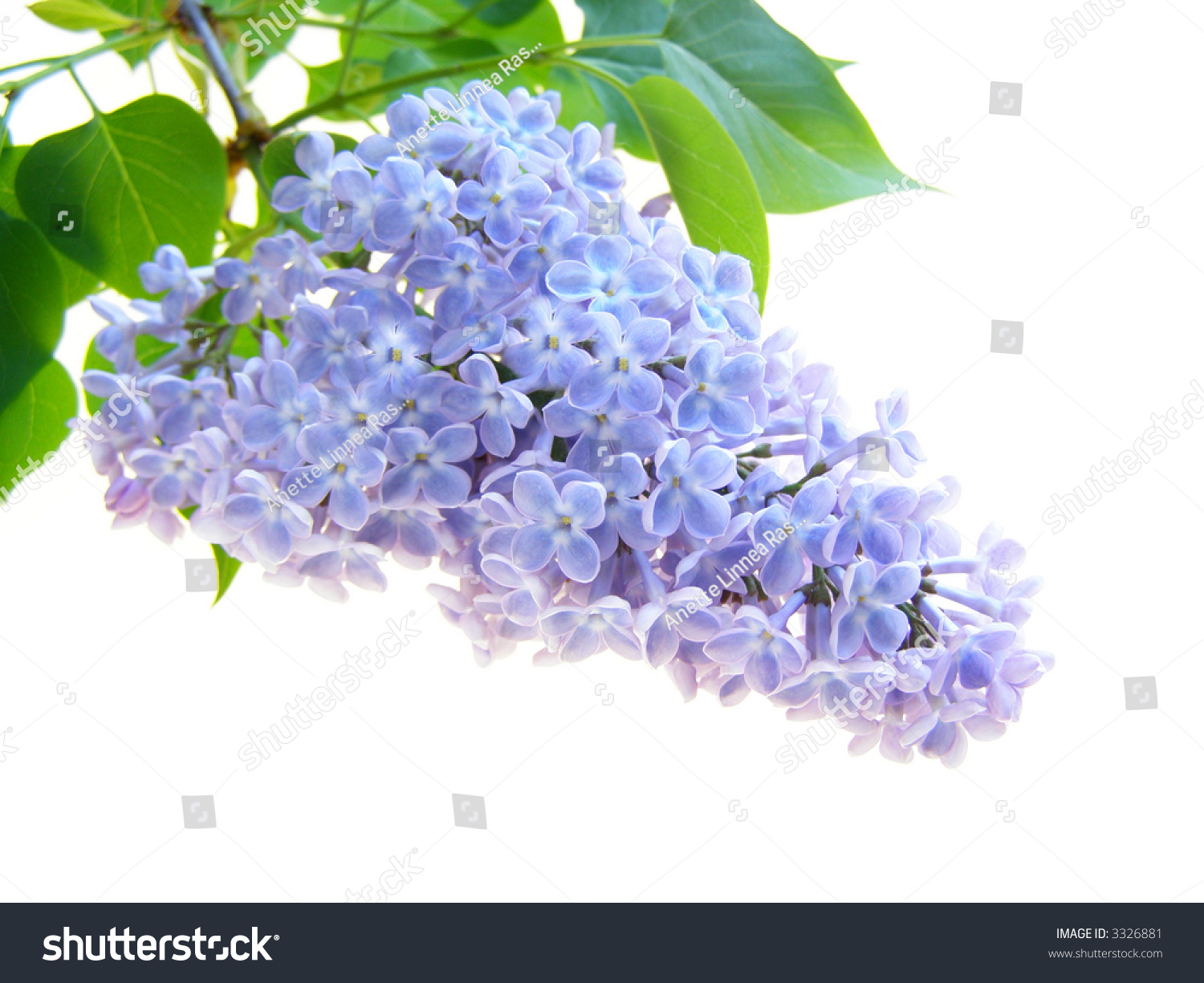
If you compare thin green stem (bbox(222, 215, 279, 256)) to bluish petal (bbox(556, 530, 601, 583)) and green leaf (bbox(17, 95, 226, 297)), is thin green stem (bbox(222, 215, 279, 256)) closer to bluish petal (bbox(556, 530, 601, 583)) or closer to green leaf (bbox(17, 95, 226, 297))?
green leaf (bbox(17, 95, 226, 297))

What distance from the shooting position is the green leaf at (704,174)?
435 millimetres

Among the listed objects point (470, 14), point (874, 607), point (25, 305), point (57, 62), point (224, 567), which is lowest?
point (874, 607)

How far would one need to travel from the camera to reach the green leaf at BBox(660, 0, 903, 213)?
0.49 metres

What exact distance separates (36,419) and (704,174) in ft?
1.12

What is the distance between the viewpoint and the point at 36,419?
0.48 meters

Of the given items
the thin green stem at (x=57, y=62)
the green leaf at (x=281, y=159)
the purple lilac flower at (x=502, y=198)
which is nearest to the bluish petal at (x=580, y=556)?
the purple lilac flower at (x=502, y=198)

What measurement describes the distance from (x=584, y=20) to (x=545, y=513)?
1.36 feet

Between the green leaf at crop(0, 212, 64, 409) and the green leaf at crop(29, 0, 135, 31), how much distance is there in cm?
10

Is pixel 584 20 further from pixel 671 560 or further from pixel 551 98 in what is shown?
pixel 671 560

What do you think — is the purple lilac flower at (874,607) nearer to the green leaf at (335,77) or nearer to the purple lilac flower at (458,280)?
the purple lilac flower at (458,280)

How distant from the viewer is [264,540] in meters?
0.35

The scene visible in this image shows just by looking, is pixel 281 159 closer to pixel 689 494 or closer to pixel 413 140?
pixel 413 140

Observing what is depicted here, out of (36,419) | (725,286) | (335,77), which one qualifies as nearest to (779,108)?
(725,286)

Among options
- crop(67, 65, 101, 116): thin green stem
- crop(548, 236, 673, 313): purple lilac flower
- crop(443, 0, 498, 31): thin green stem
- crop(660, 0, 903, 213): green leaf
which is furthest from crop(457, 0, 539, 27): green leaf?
crop(548, 236, 673, 313): purple lilac flower
